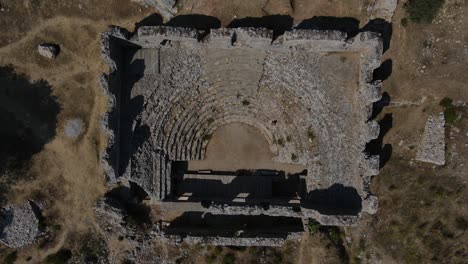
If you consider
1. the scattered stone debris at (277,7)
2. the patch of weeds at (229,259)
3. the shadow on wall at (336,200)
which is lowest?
the patch of weeds at (229,259)

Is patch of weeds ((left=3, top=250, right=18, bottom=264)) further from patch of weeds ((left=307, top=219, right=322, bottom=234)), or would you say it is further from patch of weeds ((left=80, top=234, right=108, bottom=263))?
patch of weeds ((left=307, top=219, right=322, bottom=234))

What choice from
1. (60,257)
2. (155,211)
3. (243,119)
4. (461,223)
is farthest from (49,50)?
(461,223)

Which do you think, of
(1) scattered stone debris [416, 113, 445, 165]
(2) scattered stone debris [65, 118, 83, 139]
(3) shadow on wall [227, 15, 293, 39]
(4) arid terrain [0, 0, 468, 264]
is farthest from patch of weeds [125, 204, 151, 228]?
(1) scattered stone debris [416, 113, 445, 165]

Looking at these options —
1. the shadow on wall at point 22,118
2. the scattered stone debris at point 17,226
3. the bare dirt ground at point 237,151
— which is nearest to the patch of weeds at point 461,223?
the bare dirt ground at point 237,151

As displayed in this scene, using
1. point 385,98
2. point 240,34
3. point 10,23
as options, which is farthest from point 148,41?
point 385,98

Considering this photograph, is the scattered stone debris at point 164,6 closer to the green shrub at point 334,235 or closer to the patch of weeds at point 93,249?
the patch of weeds at point 93,249
